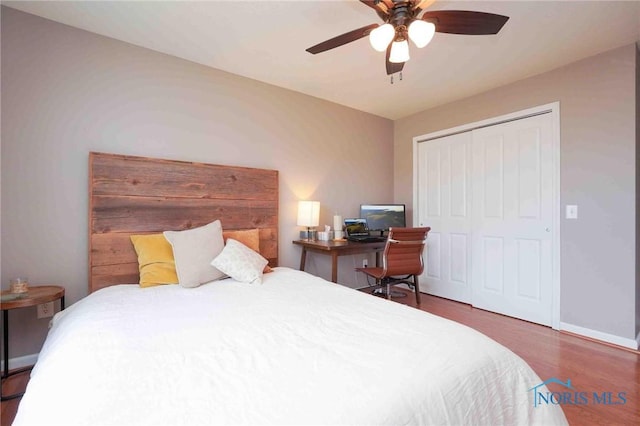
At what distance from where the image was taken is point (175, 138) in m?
2.50

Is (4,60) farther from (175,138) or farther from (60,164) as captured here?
(175,138)

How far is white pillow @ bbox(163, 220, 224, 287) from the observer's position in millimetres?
1978

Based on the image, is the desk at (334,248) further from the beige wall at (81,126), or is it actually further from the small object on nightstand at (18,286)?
the small object on nightstand at (18,286)

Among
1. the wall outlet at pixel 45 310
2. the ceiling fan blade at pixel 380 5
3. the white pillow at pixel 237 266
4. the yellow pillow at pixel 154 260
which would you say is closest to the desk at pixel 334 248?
the white pillow at pixel 237 266

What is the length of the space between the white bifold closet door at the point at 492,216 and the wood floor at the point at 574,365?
1.04ft

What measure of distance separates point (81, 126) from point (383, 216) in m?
3.11

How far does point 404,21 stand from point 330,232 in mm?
2234

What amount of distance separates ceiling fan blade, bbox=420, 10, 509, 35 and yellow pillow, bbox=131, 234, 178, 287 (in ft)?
7.30

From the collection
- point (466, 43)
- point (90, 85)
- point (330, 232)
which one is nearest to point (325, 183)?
point (330, 232)

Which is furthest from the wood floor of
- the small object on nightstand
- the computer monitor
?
the computer monitor

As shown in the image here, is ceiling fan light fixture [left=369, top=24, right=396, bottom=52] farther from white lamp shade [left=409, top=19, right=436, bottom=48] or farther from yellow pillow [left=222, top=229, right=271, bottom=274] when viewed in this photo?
yellow pillow [left=222, top=229, right=271, bottom=274]

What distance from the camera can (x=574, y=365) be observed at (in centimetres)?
209

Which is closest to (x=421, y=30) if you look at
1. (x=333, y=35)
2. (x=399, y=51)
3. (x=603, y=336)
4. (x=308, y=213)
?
(x=399, y=51)

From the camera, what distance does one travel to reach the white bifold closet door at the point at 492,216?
2.85 meters
